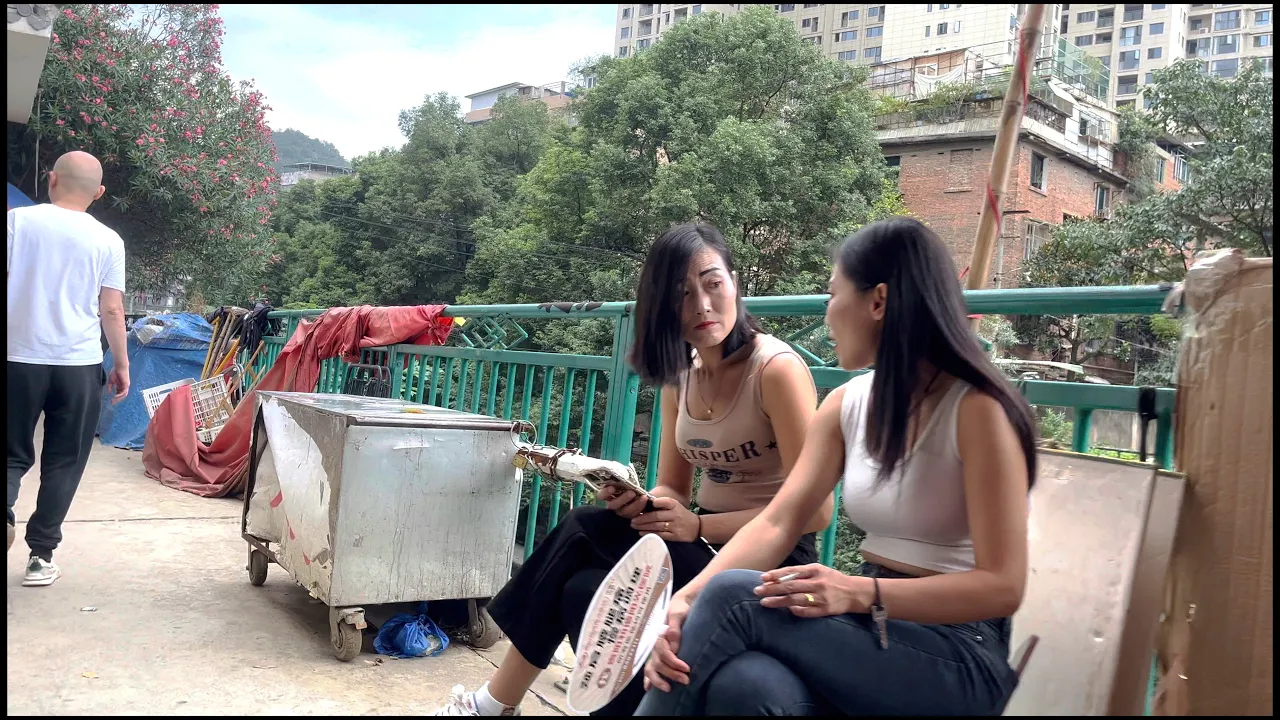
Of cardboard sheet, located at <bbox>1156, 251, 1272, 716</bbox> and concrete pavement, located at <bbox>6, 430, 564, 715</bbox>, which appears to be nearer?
cardboard sheet, located at <bbox>1156, 251, 1272, 716</bbox>

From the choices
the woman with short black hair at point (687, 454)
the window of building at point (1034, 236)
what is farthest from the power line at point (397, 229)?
the woman with short black hair at point (687, 454)

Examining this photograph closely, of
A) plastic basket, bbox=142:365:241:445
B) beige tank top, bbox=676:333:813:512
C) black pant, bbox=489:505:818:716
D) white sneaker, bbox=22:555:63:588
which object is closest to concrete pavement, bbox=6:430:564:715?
white sneaker, bbox=22:555:63:588

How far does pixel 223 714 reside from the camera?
2117 millimetres

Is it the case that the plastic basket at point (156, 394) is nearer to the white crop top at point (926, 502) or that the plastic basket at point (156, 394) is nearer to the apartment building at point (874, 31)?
the white crop top at point (926, 502)

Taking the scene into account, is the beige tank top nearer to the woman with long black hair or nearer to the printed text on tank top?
the printed text on tank top

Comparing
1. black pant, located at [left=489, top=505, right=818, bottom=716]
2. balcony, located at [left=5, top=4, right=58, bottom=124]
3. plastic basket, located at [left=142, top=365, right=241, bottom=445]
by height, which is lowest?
plastic basket, located at [left=142, top=365, right=241, bottom=445]

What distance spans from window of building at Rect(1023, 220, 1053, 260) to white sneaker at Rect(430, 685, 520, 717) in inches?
1281

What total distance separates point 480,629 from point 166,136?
36.3ft

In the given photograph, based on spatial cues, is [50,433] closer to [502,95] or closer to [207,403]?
[207,403]

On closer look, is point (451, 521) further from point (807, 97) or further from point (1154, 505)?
point (807, 97)

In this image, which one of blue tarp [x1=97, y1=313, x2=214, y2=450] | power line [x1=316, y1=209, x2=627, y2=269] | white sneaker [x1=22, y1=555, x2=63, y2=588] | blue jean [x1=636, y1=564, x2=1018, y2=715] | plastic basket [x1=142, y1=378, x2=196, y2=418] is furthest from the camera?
power line [x1=316, y1=209, x2=627, y2=269]

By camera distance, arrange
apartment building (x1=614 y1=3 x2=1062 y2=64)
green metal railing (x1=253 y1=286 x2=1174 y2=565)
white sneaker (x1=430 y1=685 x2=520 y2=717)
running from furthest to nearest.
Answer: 1. apartment building (x1=614 y1=3 x2=1062 y2=64)
2. white sneaker (x1=430 y1=685 x2=520 y2=717)
3. green metal railing (x1=253 y1=286 x2=1174 y2=565)

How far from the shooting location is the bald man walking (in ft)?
9.95

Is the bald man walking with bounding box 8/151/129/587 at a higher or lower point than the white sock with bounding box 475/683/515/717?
higher
